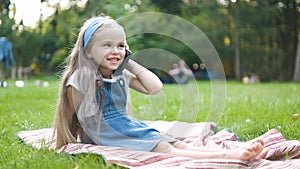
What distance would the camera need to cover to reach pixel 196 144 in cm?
257

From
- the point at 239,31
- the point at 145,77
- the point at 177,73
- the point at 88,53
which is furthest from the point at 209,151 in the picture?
the point at 239,31

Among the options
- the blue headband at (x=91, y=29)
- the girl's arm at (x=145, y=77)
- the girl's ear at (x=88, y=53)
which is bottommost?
the girl's arm at (x=145, y=77)

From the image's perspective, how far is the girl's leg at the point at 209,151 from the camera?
6.31 ft

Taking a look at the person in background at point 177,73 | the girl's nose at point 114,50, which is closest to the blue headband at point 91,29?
the girl's nose at point 114,50

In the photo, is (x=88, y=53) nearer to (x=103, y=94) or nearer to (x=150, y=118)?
(x=103, y=94)

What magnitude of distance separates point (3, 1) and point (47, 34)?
13.1 meters

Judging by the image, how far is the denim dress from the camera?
7.36 feet

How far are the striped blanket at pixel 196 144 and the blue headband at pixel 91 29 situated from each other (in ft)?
1.81

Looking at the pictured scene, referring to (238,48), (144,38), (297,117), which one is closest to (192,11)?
(238,48)

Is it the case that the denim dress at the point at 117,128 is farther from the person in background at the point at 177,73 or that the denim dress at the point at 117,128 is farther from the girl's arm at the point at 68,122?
the person in background at the point at 177,73

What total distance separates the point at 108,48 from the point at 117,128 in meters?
0.41

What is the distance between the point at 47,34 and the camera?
60.8 feet

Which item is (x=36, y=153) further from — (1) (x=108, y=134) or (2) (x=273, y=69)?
(2) (x=273, y=69)

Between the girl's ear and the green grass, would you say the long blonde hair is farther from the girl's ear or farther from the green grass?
the green grass
